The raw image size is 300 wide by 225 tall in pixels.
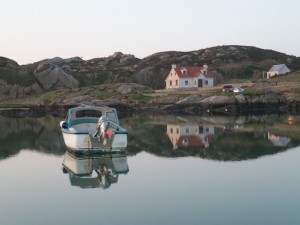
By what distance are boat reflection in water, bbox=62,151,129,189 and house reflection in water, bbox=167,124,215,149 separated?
7588 millimetres

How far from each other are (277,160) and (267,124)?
23805 millimetres

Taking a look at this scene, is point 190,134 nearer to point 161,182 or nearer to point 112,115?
point 112,115

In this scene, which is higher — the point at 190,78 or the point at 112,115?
the point at 190,78

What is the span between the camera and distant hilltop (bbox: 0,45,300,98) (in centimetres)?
10819

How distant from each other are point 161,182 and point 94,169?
5.48 metres

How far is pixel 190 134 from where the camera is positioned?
42812mm

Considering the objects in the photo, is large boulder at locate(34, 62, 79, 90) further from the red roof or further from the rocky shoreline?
the red roof

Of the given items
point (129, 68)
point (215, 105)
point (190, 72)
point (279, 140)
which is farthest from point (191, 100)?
point (129, 68)

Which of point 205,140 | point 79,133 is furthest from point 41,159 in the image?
point 205,140

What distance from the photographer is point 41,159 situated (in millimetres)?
31047

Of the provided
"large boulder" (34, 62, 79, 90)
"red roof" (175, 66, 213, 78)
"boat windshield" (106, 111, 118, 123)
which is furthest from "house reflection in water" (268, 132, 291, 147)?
"large boulder" (34, 62, 79, 90)

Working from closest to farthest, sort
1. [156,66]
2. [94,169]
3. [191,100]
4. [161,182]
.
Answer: [161,182] < [94,169] < [191,100] < [156,66]

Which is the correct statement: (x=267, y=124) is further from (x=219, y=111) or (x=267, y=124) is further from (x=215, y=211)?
(x=215, y=211)

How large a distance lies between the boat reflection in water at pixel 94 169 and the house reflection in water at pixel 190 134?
759 cm
